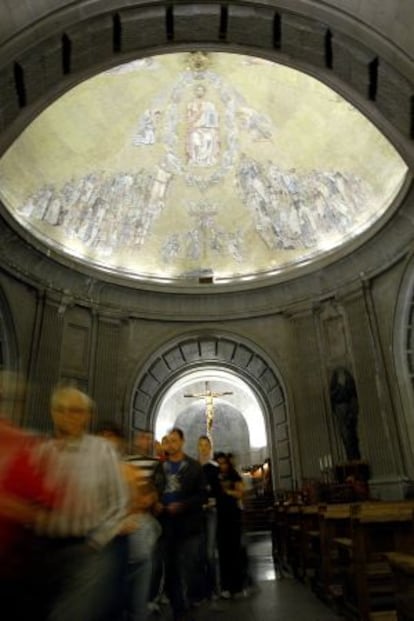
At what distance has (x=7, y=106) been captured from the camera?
6293 millimetres

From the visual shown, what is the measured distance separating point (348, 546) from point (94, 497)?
2.60 m

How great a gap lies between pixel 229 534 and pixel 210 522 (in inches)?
13.8

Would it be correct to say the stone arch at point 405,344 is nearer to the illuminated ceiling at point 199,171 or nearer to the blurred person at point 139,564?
the illuminated ceiling at point 199,171

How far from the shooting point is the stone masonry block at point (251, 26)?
Result: 666 centimetres

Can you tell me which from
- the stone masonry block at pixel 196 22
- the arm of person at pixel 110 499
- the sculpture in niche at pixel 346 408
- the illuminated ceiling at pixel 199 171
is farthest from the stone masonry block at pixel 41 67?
the sculpture in niche at pixel 346 408

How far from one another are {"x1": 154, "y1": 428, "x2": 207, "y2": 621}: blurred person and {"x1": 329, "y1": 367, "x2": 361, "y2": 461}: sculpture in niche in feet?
30.1

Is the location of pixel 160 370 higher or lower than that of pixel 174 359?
lower

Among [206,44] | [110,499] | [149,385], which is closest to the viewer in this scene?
[110,499]

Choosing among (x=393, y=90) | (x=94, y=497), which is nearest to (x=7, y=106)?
(x=393, y=90)

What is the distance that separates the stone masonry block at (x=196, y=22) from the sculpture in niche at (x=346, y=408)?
9.29 m

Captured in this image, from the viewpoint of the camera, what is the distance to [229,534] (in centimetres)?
514

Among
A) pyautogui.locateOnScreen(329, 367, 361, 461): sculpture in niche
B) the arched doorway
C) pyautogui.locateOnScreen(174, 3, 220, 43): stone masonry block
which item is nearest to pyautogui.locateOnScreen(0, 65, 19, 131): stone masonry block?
pyautogui.locateOnScreen(174, 3, 220, 43): stone masonry block

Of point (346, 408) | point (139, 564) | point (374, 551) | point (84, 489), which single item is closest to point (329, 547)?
point (374, 551)

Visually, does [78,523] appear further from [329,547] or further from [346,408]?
[346,408]
